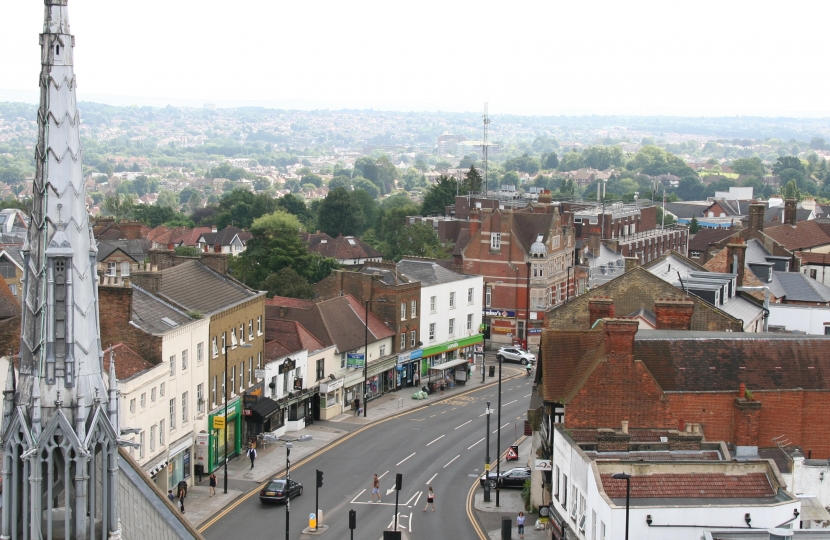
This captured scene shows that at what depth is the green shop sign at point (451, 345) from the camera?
A: 80438 mm

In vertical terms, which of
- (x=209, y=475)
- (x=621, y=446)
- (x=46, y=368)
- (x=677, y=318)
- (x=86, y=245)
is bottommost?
(x=209, y=475)

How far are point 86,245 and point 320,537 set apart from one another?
30.2 metres

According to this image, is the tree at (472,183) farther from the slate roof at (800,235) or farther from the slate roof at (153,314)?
the slate roof at (153,314)

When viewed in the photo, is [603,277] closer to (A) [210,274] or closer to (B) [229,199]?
(A) [210,274]

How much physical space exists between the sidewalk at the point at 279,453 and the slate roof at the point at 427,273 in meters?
8.05

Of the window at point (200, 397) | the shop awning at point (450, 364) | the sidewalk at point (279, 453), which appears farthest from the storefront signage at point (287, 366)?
the shop awning at point (450, 364)

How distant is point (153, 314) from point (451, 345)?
35439mm

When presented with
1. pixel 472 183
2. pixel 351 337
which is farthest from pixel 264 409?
pixel 472 183

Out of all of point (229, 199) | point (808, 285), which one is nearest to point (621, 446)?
point (808, 285)

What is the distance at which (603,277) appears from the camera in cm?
8819

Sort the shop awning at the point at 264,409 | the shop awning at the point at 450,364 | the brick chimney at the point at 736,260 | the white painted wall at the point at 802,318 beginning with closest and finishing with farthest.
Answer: the shop awning at the point at 264,409, the white painted wall at the point at 802,318, the brick chimney at the point at 736,260, the shop awning at the point at 450,364

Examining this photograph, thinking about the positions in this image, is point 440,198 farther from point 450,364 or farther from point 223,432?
point 223,432

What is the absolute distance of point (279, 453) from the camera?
58.0 m

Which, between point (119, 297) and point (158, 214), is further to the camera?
point (158, 214)
